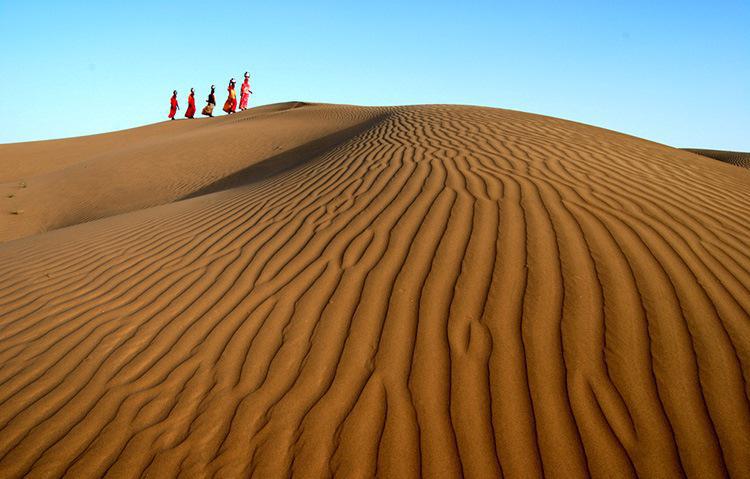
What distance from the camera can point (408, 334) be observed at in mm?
2963

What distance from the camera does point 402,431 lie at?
238cm

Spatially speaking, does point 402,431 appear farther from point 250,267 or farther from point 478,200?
point 478,200

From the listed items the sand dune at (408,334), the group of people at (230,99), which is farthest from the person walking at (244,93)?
the sand dune at (408,334)

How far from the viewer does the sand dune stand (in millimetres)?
2312

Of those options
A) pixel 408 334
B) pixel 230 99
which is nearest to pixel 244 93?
pixel 230 99

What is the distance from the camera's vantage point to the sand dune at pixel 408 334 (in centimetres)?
231

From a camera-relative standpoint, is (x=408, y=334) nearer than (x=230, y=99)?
Yes

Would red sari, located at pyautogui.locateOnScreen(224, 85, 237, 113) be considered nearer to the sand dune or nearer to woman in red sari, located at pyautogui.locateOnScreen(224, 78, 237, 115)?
woman in red sari, located at pyautogui.locateOnScreen(224, 78, 237, 115)

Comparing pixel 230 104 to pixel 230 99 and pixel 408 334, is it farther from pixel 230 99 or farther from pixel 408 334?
pixel 408 334

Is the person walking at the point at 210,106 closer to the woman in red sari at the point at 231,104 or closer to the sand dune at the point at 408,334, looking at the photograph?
the woman in red sari at the point at 231,104

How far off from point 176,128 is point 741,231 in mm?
26840

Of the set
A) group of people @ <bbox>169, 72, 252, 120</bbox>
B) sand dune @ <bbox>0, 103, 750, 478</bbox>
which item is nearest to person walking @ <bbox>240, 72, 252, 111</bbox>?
group of people @ <bbox>169, 72, 252, 120</bbox>

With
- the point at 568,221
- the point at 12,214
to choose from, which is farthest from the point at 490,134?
the point at 12,214

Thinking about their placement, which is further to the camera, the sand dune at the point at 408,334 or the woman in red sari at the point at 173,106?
the woman in red sari at the point at 173,106
